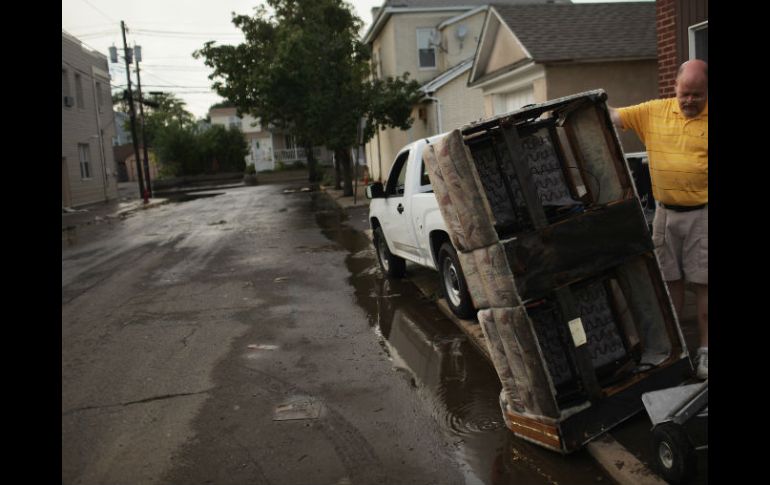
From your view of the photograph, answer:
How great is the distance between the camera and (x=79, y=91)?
110 feet

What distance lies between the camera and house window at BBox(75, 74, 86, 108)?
109 feet

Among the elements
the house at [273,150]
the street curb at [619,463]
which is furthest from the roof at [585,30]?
the house at [273,150]

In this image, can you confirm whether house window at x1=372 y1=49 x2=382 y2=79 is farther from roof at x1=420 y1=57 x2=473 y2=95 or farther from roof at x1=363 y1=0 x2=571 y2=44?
roof at x1=420 y1=57 x2=473 y2=95

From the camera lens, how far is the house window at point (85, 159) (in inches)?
1291

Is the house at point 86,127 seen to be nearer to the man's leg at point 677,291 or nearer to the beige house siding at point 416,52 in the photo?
the beige house siding at point 416,52

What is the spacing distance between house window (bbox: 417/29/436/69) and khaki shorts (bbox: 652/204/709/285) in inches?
1022

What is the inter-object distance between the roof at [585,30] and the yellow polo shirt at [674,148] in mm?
9465

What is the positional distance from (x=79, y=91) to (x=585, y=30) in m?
27.2

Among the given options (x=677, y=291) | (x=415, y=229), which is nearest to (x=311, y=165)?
(x=415, y=229)

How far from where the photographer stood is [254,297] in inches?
351

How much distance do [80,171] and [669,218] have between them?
32.5 meters

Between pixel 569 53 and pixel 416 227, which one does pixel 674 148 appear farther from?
pixel 569 53
